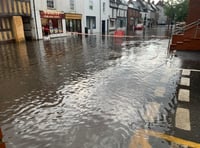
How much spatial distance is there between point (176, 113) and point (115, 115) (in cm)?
130

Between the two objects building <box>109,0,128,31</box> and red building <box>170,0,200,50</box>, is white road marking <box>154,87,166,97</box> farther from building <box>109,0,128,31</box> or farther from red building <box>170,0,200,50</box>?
building <box>109,0,128,31</box>

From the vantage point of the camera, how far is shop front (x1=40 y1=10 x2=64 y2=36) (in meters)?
20.8

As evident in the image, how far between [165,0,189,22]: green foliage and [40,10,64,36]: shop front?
30.7 meters

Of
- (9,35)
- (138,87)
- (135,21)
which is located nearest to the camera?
(138,87)

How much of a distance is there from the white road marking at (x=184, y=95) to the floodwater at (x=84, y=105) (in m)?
0.21

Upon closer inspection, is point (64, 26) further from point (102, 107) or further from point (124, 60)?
point (102, 107)

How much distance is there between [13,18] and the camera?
1772cm

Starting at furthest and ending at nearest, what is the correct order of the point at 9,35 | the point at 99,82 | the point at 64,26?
the point at 64,26, the point at 9,35, the point at 99,82

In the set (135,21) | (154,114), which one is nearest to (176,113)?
(154,114)

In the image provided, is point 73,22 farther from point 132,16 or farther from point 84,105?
point 132,16

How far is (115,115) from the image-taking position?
408 cm

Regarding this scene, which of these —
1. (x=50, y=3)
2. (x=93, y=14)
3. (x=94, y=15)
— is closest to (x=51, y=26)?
(x=50, y=3)

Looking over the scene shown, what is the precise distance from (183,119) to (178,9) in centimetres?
4546

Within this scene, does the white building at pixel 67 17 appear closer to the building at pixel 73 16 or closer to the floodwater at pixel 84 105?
the building at pixel 73 16
